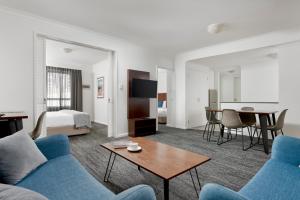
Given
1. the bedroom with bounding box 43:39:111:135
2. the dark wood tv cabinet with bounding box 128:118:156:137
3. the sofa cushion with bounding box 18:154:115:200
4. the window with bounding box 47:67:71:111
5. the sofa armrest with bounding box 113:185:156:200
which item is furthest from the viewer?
the window with bounding box 47:67:71:111

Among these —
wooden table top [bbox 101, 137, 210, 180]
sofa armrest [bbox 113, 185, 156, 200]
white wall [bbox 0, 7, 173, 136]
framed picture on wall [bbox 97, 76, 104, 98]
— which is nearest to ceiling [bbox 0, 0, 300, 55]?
white wall [bbox 0, 7, 173, 136]

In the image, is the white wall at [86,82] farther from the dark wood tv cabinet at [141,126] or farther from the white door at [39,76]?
the white door at [39,76]

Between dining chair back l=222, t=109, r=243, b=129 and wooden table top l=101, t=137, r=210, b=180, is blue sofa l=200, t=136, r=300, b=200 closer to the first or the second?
wooden table top l=101, t=137, r=210, b=180

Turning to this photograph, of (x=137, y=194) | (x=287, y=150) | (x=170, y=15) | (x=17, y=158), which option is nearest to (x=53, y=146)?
(x=17, y=158)

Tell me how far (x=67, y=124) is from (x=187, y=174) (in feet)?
11.2

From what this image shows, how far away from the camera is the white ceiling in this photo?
4765 millimetres

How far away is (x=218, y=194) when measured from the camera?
685 millimetres

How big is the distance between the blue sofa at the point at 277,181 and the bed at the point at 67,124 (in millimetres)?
4201

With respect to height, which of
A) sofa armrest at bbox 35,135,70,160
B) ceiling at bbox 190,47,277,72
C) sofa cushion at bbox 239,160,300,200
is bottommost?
sofa cushion at bbox 239,160,300,200

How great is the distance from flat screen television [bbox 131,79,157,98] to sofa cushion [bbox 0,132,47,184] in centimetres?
321

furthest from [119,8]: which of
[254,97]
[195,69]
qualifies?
[254,97]

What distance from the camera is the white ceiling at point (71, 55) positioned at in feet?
15.6

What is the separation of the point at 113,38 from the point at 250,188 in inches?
161

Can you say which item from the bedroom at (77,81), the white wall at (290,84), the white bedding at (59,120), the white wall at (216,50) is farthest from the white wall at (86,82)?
the white wall at (290,84)
